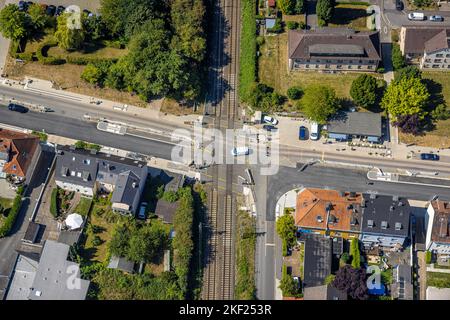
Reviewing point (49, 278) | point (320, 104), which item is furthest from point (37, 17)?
point (320, 104)

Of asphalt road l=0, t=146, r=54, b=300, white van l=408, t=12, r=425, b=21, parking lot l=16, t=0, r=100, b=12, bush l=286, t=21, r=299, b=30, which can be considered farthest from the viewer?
parking lot l=16, t=0, r=100, b=12

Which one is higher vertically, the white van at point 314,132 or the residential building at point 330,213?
the white van at point 314,132

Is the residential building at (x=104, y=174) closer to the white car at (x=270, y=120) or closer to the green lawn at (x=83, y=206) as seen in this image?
the green lawn at (x=83, y=206)

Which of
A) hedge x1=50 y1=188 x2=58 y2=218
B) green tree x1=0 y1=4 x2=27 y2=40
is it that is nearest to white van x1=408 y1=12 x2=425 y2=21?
green tree x1=0 y1=4 x2=27 y2=40

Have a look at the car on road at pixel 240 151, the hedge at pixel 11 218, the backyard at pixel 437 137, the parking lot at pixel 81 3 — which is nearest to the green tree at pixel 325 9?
the backyard at pixel 437 137

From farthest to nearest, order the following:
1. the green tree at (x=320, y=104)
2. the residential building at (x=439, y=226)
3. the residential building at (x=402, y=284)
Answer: the green tree at (x=320, y=104) → the residential building at (x=402, y=284) → the residential building at (x=439, y=226)

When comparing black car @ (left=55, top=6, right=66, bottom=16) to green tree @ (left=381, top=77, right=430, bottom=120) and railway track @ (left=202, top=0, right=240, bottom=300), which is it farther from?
green tree @ (left=381, top=77, right=430, bottom=120)
